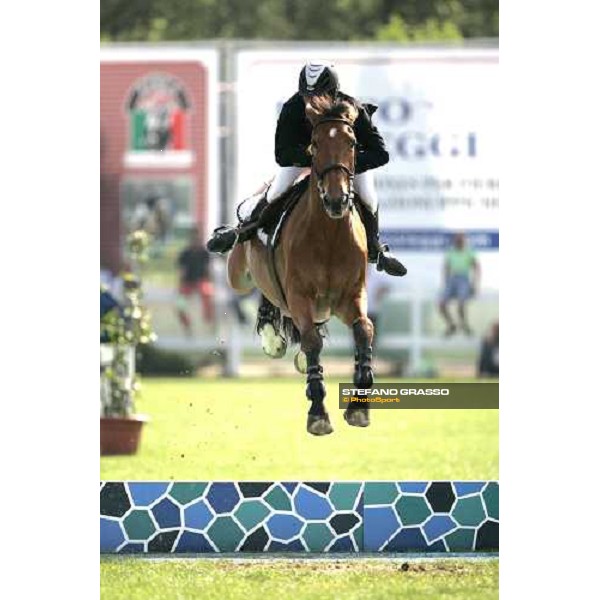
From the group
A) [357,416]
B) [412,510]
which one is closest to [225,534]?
[412,510]

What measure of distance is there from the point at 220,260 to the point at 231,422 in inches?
216

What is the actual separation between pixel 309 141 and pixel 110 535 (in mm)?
1998

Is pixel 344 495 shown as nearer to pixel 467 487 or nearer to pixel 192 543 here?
pixel 467 487

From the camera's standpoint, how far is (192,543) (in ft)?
23.5

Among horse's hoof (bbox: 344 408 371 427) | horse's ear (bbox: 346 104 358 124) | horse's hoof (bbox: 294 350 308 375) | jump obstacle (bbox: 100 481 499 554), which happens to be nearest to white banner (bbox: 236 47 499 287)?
jump obstacle (bbox: 100 481 499 554)

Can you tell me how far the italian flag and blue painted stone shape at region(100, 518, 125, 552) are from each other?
1115 cm

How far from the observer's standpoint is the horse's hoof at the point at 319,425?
20.5ft

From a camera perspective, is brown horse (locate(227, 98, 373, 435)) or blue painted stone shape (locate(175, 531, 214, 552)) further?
blue painted stone shape (locate(175, 531, 214, 552))

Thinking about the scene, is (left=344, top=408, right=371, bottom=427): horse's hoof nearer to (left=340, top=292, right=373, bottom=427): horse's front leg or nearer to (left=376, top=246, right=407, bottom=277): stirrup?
(left=340, top=292, right=373, bottom=427): horse's front leg

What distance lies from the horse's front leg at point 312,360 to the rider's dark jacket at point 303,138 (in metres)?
0.58

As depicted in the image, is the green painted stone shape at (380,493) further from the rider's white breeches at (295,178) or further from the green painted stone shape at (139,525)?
the rider's white breeches at (295,178)

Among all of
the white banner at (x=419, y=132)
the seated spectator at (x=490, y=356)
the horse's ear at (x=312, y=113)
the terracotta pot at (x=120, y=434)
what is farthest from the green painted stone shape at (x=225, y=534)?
the seated spectator at (x=490, y=356)

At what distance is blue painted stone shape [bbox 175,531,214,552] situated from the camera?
282 inches
